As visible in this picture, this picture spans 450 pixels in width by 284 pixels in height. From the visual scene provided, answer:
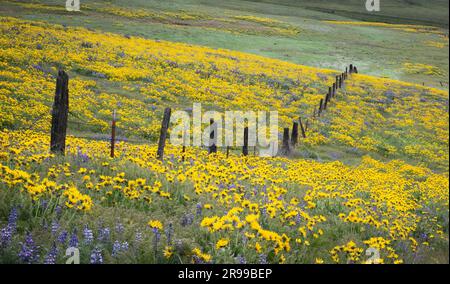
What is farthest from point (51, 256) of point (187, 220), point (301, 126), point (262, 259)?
point (301, 126)

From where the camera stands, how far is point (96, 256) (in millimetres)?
5152

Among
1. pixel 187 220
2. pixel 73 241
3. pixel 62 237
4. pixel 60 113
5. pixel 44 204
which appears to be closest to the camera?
pixel 73 241

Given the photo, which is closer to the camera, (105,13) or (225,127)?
(225,127)

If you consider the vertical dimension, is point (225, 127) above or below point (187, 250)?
below

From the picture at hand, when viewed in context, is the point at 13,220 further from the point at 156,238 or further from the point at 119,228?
the point at 156,238

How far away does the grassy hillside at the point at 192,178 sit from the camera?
19.4 feet

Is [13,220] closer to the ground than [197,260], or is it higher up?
higher up

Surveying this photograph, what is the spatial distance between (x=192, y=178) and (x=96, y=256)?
3554 mm

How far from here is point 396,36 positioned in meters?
112

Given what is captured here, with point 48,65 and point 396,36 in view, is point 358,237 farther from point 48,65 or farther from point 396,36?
point 396,36
